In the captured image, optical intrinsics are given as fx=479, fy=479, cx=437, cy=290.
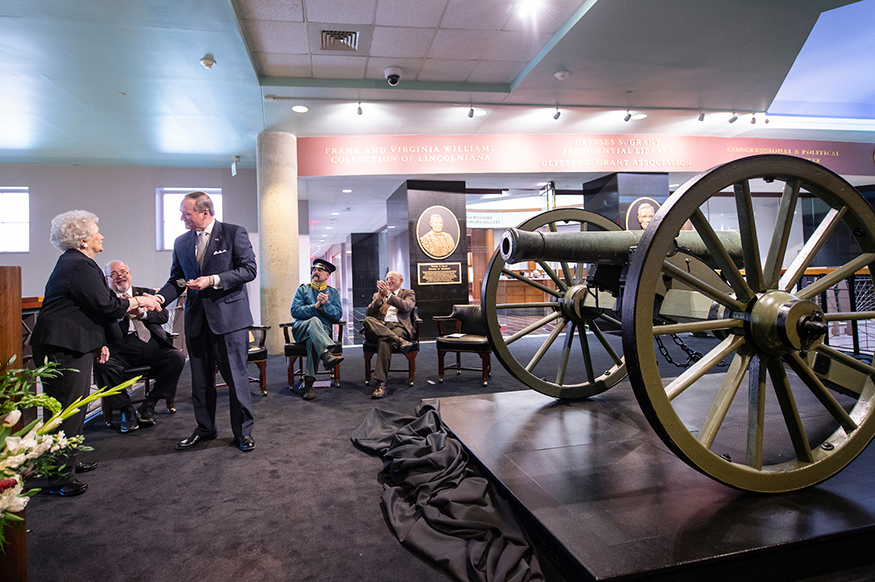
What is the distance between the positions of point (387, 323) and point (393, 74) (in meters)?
2.90

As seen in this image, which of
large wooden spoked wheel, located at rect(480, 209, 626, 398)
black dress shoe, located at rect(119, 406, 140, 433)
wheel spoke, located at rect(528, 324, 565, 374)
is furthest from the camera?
black dress shoe, located at rect(119, 406, 140, 433)

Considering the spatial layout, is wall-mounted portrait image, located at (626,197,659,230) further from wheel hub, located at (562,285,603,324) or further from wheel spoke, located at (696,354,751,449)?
wheel spoke, located at (696,354,751,449)

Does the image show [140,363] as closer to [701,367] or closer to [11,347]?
[11,347]

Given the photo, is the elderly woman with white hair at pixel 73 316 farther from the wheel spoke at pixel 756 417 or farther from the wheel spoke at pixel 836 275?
the wheel spoke at pixel 836 275

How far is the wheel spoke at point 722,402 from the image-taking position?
1.62 metres

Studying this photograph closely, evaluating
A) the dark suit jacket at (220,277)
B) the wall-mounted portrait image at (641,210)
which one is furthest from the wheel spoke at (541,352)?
the wall-mounted portrait image at (641,210)

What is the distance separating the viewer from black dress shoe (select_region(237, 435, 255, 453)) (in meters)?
3.16

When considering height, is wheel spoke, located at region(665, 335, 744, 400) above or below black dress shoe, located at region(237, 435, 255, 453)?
above

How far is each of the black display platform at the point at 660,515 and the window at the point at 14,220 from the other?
10.0 m

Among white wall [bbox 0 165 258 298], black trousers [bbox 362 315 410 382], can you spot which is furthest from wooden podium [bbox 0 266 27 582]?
white wall [bbox 0 165 258 298]

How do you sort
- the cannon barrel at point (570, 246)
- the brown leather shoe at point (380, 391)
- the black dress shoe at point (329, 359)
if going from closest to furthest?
the cannon barrel at point (570, 246) < the brown leather shoe at point (380, 391) < the black dress shoe at point (329, 359)

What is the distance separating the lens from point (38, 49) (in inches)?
184

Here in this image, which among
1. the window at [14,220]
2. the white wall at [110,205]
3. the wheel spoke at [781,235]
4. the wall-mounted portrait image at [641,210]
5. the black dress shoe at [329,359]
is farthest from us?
the window at [14,220]

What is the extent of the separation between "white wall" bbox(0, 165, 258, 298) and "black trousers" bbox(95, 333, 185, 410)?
16.7ft
